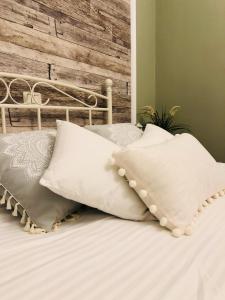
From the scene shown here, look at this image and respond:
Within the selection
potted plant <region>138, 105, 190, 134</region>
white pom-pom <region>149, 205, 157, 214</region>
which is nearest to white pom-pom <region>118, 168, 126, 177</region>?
white pom-pom <region>149, 205, 157, 214</region>

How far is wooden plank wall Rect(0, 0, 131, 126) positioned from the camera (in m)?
1.43

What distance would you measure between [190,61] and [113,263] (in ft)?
7.46

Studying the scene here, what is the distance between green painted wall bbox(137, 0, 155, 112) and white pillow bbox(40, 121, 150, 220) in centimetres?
158

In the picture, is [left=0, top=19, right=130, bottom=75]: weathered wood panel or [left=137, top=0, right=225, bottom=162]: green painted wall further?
[left=137, top=0, right=225, bottom=162]: green painted wall

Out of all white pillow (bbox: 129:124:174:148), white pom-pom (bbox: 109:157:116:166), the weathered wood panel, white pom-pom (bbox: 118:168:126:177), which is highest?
the weathered wood panel

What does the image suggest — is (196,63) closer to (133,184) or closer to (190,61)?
(190,61)

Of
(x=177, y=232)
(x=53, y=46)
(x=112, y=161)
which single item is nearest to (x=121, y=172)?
(x=112, y=161)

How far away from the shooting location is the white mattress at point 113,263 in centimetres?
54

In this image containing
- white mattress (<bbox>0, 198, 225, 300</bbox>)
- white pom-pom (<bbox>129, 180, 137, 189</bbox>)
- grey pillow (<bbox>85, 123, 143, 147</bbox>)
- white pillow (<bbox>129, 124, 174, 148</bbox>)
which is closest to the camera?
white mattress (<bbox>0, 198, 225, 300</bbox>)

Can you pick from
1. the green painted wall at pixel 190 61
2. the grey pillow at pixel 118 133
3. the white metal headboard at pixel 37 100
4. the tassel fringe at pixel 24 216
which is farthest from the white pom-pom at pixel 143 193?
the green painted wall at pixel 190 61

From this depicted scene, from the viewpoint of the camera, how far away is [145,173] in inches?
35.6

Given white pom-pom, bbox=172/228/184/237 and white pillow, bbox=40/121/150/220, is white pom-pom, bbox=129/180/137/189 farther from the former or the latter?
white pom-pom, bbox=172/228/184/237

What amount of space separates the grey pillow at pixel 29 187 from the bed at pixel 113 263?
5 cm

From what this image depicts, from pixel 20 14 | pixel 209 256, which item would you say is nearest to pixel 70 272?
pixel 209 256
